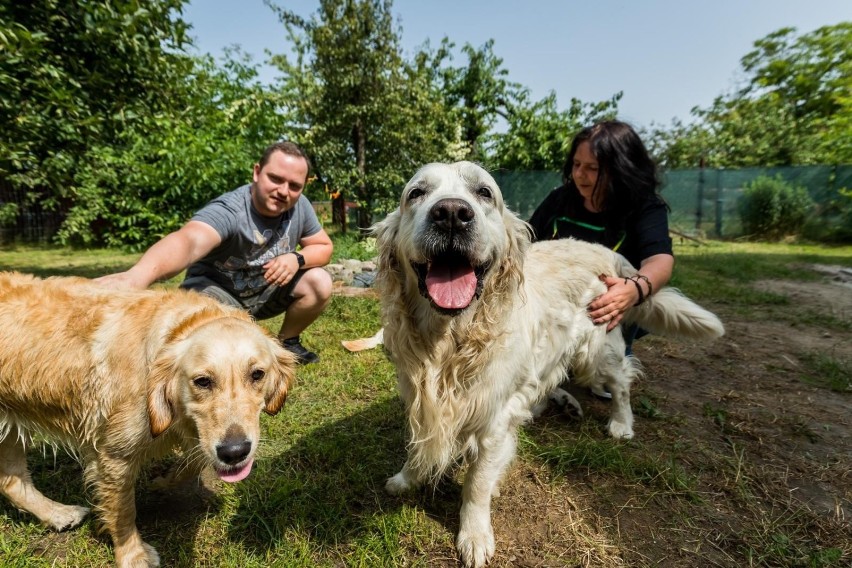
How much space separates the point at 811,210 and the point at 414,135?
1213cm

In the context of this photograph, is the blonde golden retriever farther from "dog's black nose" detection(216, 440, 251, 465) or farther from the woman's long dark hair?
the woman's long dark hair

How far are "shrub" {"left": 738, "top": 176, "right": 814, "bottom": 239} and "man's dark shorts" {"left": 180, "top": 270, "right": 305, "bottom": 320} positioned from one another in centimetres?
1499

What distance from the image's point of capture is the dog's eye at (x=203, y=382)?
5.29ft

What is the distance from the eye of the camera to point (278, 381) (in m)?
1.89

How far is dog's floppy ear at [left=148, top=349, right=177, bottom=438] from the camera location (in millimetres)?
1617

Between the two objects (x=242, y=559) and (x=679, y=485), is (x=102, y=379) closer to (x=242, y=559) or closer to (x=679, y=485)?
(x=242, y=559)

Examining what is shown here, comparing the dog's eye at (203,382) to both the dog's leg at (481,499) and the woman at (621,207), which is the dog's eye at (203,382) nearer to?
the dog's leg at (481,499)

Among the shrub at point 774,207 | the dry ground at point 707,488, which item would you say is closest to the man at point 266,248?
the dry ground at point 707,488

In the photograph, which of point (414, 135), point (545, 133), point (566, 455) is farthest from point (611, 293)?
point (545, 133)

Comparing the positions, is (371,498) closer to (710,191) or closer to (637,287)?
(637,287)

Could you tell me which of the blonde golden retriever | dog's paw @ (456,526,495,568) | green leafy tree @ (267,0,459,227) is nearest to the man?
the blonde golden retriever

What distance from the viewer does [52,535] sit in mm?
1991

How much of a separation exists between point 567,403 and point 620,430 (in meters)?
0.41


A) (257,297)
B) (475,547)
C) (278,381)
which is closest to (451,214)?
(278,381)
